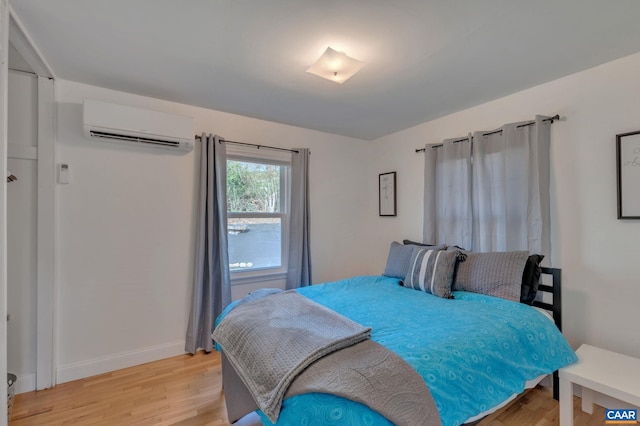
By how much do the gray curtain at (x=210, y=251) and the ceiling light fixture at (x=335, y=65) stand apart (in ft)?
4.48

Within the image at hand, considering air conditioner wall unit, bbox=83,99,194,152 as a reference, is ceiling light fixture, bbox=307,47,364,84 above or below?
above

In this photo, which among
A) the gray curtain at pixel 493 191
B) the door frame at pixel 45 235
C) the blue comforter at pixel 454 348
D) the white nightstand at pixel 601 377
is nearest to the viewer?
the blue comforter at pixel 454 348

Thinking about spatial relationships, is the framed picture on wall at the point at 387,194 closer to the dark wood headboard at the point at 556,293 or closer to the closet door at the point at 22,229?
the dark wood headboard at the point at 556,293

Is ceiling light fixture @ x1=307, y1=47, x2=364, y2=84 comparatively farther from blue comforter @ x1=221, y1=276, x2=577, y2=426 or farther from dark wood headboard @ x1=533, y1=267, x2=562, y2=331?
dark wood headboard @ x1=533, y1=267, x2=562, y2=331

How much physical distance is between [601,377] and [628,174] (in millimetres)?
1305

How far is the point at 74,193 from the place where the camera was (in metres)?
2.33

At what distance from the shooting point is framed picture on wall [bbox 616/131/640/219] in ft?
6.23

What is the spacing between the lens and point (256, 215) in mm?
3201

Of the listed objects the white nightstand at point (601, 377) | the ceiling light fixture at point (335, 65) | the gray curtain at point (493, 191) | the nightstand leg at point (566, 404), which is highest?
the ceiling light fixture at point (335, 65)

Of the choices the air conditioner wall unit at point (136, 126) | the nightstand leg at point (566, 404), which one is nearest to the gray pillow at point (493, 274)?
the nightstand leg at point (566, 404)

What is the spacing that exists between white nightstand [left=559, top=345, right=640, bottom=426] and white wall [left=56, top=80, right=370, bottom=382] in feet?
8.73

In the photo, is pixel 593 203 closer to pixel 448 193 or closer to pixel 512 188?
pixel 512 188

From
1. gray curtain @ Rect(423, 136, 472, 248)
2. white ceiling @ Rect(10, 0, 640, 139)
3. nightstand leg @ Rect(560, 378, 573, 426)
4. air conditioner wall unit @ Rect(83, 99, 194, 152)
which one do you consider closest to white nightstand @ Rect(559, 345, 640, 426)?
nightstand leg @ Rect(560, 378, 573, 426)

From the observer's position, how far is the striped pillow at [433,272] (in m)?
2.27
